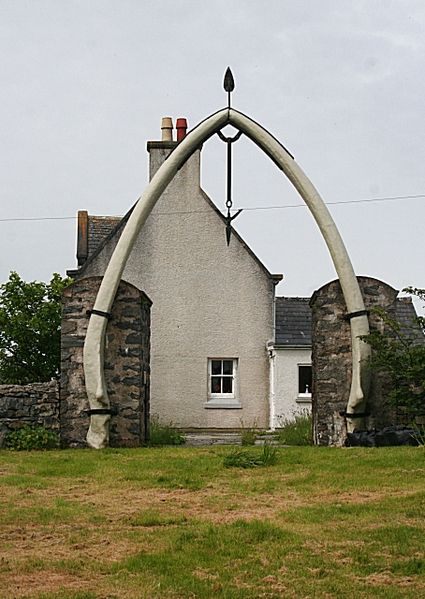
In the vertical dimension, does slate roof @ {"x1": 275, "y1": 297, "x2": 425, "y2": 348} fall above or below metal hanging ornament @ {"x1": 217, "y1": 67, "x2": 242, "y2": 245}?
below

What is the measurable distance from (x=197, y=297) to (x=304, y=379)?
3382 millimetres

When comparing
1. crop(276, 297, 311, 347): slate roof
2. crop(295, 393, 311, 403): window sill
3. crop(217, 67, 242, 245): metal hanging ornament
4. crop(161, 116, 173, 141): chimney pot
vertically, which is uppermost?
crop(161, 116, 173, 141): chimney pot

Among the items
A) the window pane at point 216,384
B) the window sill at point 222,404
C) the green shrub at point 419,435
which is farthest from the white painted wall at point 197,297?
the green shrub at point 419,435

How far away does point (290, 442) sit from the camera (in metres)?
17.1

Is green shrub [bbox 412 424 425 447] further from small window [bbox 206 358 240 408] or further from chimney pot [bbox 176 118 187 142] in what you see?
chimney pot [bbox 176 118 187 142]

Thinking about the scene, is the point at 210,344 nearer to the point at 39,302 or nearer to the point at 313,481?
the point at 39,302

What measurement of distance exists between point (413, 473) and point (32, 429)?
6730mm

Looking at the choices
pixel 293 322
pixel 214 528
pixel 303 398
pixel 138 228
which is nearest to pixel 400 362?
pixel 138 228

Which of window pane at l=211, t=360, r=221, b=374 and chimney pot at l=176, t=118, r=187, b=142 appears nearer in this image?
window pane at l=211, t=360, r=221, b=374

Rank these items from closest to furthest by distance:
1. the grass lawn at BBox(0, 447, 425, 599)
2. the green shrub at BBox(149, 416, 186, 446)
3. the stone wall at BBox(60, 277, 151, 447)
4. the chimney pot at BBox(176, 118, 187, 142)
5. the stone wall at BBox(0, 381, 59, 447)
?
the grass lawn at BBox(0, 447, 425, 599)
the stone wall at BBox(0, 381, 59, 447)
the stone wall at BBox(60, 277, 151, 447)
the green shrub at BBox(149, 416, 186, 446)
the chimney pot at BBox(176, 118, 187, 142)

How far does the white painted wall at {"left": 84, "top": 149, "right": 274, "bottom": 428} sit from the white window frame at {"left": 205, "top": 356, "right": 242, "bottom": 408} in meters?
0.10

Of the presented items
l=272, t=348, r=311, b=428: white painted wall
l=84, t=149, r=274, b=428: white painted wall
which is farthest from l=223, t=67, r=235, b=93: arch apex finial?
l=272, t=348, r=311, b=428: white painted wall

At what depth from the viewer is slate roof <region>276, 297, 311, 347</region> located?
24.6m

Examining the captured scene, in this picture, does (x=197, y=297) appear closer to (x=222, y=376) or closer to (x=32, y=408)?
(x=222, y=376)
